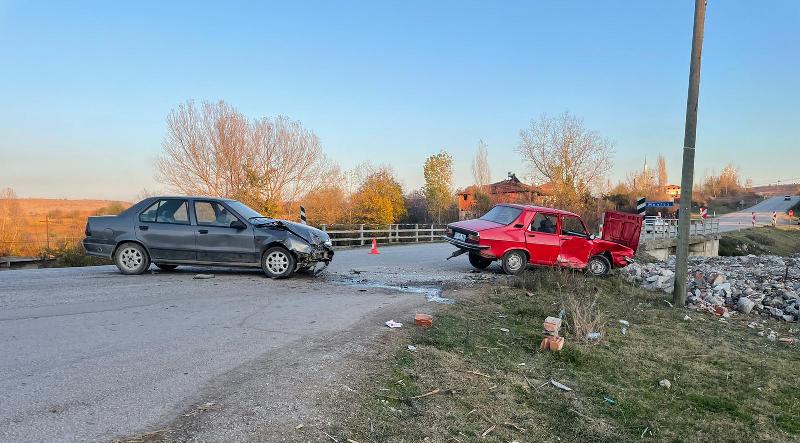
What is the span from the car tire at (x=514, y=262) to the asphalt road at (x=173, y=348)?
306 centimetres

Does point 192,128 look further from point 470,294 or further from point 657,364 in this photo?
point 657,364

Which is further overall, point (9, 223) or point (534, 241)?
point (9, 223)

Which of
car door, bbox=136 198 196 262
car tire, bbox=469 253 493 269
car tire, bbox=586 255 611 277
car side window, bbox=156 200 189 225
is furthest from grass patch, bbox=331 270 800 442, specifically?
car side window, bbox=156 200 189 225

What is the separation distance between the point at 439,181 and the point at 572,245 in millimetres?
32793

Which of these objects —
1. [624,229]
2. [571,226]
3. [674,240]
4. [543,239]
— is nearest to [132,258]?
[543,239]

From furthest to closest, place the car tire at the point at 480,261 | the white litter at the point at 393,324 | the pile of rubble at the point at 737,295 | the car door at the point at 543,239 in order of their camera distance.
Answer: the car tire at the point at 480,261 → the car door at the point at 543,239 → the pile of rubble at the point at 737,295 → the white litter at the point at 393,324

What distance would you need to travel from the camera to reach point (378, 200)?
32.4m

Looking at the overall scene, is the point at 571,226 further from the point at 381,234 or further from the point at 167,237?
the point at 381,234

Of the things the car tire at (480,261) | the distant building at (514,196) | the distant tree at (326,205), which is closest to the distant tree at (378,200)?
the distant tree at (326,205)

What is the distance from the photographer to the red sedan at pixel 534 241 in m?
10.9

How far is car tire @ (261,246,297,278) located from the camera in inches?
368

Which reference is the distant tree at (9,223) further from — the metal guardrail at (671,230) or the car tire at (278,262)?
the metal guardrail at (671,230)

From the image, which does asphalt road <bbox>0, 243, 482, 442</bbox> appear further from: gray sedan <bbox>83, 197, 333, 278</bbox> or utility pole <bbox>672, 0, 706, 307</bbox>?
utility pole <bbox>672, 0, 706, 307</bbox>

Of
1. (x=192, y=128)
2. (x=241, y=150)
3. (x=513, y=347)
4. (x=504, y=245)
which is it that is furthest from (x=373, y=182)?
(x=513, y=347)
